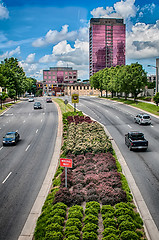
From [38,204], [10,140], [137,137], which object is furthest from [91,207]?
[10,140]

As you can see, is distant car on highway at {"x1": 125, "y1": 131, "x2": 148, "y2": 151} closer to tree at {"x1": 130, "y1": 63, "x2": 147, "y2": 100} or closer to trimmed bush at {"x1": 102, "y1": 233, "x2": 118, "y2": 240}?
trimmed bush at {"x1": 102, "y1": 233, "x2": 118, "y2": 240}

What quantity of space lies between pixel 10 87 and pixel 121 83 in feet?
119

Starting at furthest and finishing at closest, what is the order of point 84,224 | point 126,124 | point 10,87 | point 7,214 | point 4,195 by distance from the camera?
1. point 10,87
2. point 126,124
3. point 4,195
4. point 7,214
5. point 84,224

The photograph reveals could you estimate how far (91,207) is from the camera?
13.2m

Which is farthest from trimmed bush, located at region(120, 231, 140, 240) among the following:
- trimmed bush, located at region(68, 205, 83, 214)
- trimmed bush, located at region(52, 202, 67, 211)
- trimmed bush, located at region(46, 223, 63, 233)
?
trimmed bush, located at region(52, 202, 67, 211)

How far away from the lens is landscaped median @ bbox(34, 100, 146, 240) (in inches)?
435

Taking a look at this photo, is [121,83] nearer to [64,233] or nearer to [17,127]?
[17,127]

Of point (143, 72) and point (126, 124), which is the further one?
point (143, 72)

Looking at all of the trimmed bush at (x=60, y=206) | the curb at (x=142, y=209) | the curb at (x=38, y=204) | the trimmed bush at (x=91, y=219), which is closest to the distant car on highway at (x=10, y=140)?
the curb at (x=38, y=204)

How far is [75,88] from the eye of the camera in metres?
164

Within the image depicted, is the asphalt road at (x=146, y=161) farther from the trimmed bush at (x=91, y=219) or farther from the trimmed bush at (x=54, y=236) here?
the trimmed bush at (x=54, y=236)

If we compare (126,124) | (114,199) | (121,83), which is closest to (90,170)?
(114,199)

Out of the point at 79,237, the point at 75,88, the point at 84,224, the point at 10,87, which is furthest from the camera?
the point at 75,88

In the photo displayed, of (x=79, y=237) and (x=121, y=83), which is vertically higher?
(x=121, y=83)
